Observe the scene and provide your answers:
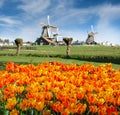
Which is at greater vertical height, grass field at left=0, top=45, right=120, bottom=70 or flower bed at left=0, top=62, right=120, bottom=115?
flower bed at left=0, top=62, right=120, bottom=115

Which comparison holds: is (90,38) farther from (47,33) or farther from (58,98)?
(58,98)

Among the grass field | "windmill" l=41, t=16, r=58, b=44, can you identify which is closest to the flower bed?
the grass field

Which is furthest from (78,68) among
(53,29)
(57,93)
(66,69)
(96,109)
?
(53,29)

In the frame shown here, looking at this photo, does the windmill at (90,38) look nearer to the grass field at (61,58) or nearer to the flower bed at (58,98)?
the grass field at (61,58)

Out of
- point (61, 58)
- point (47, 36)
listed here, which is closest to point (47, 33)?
point (47, 36)

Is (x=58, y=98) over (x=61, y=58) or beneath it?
over

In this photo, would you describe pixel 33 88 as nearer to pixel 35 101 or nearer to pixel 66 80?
pixel 35 101

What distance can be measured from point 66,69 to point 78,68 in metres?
0.31

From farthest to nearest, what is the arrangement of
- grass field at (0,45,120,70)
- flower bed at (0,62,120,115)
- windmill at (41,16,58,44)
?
windmill at (41,16,58,44)
grass field at (0,45,120,70)
flower bed at (0,62,120,115)

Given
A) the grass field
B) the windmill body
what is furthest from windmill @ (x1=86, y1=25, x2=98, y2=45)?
the grass field

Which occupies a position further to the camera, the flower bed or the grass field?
the grass field

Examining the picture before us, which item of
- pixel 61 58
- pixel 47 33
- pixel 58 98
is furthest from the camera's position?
pixel 47 33

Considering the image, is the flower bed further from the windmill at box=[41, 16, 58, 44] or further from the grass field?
the windmill at box=[41, 16, 58, 44]

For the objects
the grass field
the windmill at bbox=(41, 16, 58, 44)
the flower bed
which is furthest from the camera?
the windmill at bbox=(41, 16, 58, 44)
